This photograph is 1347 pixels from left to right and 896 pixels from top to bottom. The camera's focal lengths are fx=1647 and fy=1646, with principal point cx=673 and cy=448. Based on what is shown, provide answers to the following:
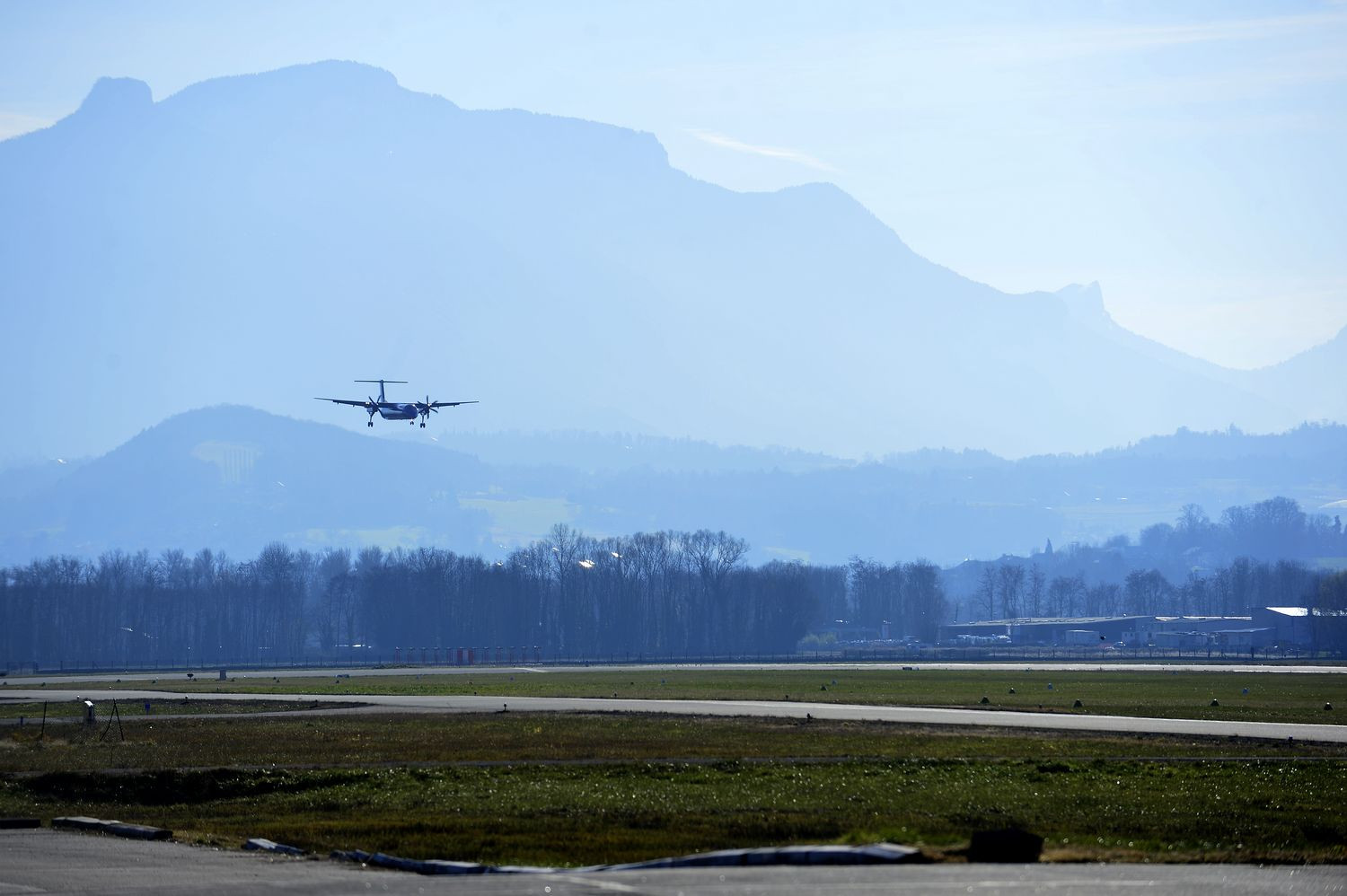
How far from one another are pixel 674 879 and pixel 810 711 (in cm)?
4555

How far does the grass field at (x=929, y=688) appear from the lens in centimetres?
7300

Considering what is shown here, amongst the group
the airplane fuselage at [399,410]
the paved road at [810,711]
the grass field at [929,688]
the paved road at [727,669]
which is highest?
the airplane fuselage at [399,410]

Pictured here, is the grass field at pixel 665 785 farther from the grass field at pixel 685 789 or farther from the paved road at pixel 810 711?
the paved road at pixel 810 711

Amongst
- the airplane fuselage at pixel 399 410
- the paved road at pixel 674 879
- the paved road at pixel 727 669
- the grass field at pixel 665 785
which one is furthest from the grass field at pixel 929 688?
the paved road at pixel 674 879

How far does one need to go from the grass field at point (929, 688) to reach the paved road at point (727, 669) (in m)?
3.48

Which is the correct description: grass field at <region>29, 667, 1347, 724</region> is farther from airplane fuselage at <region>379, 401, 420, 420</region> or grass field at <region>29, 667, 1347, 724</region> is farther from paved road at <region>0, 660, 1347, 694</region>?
airplane fuselage at <region>379, 401, 420, 420</region>

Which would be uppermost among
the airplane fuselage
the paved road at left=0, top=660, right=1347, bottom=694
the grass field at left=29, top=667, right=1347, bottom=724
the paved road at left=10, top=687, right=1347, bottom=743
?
the airplane fuselage

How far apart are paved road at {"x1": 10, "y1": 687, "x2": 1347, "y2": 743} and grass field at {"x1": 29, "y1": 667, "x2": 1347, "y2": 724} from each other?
3209 mm

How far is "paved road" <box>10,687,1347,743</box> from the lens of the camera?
56281mm

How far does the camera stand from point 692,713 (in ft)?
219

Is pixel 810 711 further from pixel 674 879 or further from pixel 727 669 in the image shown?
pixel 727 669

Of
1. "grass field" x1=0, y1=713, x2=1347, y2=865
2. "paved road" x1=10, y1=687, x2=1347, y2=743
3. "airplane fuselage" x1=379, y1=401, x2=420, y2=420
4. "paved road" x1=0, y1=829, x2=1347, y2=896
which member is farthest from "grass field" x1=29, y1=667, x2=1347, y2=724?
"paved road" x1=0, y1=829, x2=1347, y2=896

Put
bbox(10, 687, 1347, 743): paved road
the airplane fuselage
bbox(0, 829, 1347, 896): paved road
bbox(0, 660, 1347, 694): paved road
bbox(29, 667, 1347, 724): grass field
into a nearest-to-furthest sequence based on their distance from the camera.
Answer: bbox(0, 829, 1347, 896): paved road < bbox(10, 687, 1347, 743): paved road < bbox(29, 667, 1347, 724): grass field < bbox(0, 660, 1347, 694): paved road < the airplane fuselage

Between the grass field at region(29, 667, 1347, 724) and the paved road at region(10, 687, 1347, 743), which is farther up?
the paved road at region(10, 687, 1347, 743)
